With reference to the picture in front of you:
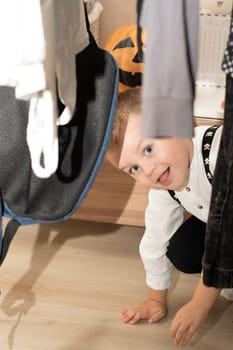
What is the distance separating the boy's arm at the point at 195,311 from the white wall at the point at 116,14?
0.92 m

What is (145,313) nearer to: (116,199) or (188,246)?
(188,246)

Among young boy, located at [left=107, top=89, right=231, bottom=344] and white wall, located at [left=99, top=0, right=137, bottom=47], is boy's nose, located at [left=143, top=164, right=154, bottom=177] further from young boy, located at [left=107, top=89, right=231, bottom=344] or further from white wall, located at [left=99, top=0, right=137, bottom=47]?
white wall, located at [left=99, top=0, right=137, bottom=47]

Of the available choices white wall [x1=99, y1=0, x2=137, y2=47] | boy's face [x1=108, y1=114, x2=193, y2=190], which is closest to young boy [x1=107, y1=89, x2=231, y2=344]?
boy's face [x1=108, y1=114, x2=193, y2=190]

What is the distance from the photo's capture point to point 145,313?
4.08 ft

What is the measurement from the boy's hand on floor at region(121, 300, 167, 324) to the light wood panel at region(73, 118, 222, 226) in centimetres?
27

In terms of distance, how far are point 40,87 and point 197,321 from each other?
26.6 inches

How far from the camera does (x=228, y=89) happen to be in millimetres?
636

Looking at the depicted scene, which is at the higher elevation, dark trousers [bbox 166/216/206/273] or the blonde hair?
the blonde hair

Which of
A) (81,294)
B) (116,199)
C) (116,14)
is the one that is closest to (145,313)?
(81,294)

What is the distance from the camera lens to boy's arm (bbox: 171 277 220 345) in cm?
103

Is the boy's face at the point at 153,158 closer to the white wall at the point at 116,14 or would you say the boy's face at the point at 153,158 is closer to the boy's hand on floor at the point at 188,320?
the boy's hand on floor at the point at 188,320

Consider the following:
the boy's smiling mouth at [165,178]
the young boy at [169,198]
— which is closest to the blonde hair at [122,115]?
the young boy at [169,198]

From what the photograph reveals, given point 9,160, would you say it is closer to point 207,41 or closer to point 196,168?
point 196,168

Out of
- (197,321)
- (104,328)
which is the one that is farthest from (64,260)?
(197,321)
